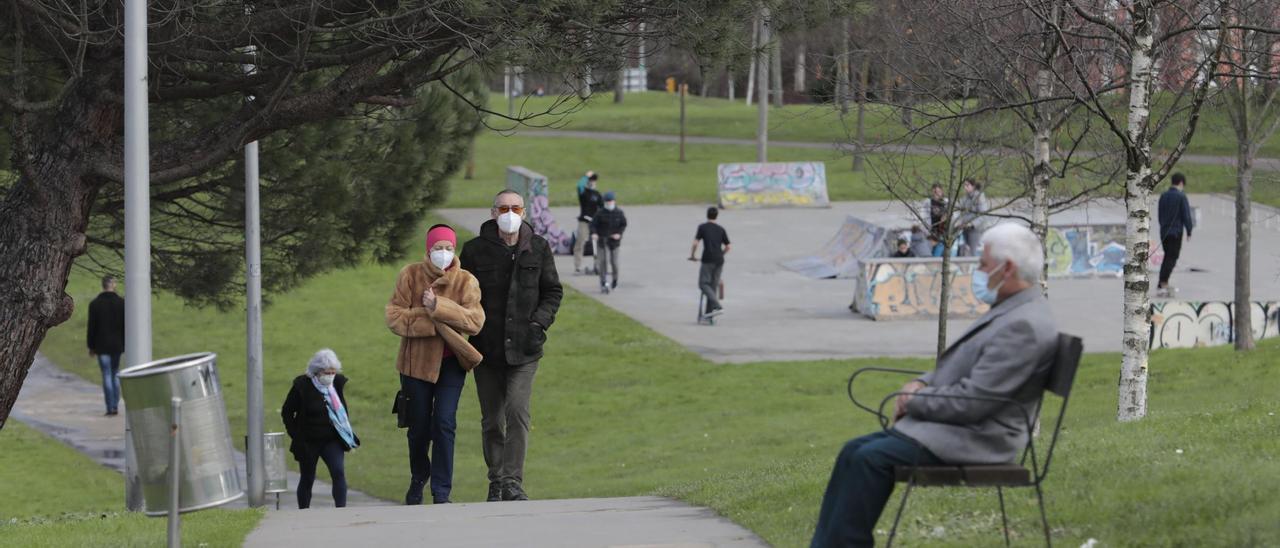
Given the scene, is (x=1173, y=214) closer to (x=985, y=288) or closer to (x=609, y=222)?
(x=609, y=222)

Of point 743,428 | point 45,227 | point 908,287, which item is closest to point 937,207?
point 743,428

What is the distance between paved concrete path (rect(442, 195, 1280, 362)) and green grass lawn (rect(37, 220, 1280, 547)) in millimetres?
982

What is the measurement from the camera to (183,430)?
6.32 metres

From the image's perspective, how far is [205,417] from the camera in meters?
6.41

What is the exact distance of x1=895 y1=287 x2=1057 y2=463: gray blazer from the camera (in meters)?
5.80

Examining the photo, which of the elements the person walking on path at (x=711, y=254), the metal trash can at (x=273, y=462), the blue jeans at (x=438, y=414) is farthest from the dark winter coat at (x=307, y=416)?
the person walking on path at (x=711, y=254)

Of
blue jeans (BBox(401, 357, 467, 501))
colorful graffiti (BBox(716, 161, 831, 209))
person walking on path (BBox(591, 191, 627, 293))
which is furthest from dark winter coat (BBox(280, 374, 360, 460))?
colorful graffiti (BBox(716, 161, 831, 209))

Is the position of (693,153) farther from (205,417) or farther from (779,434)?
(205,417)

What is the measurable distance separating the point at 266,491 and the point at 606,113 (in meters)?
58.1

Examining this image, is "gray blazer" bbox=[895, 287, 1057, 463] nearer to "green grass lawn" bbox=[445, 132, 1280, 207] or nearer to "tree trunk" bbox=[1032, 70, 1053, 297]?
"tree trunk" bbox=[1032, 70, 1053, 297]

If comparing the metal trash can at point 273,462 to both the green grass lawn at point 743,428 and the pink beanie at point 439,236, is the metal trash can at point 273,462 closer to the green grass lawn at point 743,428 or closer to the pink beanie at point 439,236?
the green grass lawn at point 743,428

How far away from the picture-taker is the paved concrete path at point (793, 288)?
23.8 meters

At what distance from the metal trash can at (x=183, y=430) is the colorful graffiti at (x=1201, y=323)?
17850mm

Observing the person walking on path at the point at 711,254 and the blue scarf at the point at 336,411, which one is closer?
the blue scarf at the point at 336,411
